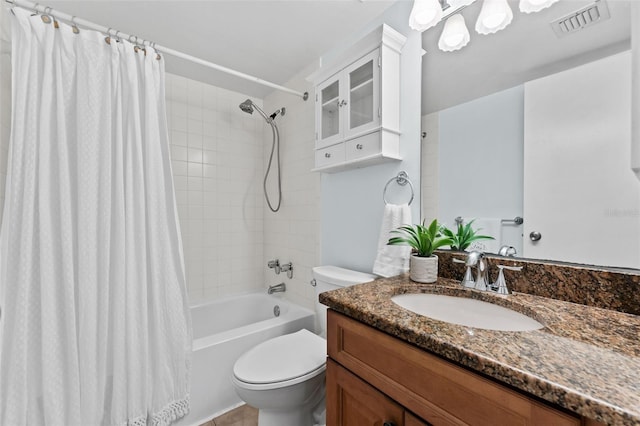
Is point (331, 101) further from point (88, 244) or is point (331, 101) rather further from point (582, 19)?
point (88, 244)

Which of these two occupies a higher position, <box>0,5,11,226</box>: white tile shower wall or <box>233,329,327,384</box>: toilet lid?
<box>0,5,11,226</box>: white tile shower wall

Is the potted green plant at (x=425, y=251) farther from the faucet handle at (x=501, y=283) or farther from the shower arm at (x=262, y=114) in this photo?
the shower arm at (x=262, y=114)

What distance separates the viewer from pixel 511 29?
3.01 feet

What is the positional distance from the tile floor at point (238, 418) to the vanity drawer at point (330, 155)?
1.52 meters

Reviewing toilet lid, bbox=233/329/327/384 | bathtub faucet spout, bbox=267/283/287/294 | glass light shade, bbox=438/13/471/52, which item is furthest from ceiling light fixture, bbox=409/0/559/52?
bathtub faucet spout, bbox=267/283/287/294

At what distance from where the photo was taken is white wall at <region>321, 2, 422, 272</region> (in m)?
1.23

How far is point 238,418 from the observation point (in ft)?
4.87

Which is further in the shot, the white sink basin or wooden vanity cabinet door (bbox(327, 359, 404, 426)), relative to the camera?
the white sink basin

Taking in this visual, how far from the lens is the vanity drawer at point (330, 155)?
1.45 metres

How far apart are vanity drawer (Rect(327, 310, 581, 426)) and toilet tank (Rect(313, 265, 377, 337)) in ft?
1.75

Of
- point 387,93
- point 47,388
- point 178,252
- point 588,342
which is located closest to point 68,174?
point 178,252

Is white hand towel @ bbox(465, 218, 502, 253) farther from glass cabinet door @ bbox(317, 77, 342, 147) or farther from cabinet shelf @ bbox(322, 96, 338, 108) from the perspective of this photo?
cabinet shelf @ bbox(322, 96, 338, 108)

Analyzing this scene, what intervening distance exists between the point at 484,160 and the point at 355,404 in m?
0.92

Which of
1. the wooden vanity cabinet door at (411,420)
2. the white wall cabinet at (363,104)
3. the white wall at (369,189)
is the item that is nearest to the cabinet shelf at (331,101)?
the white wall cabinet at (363,104)
